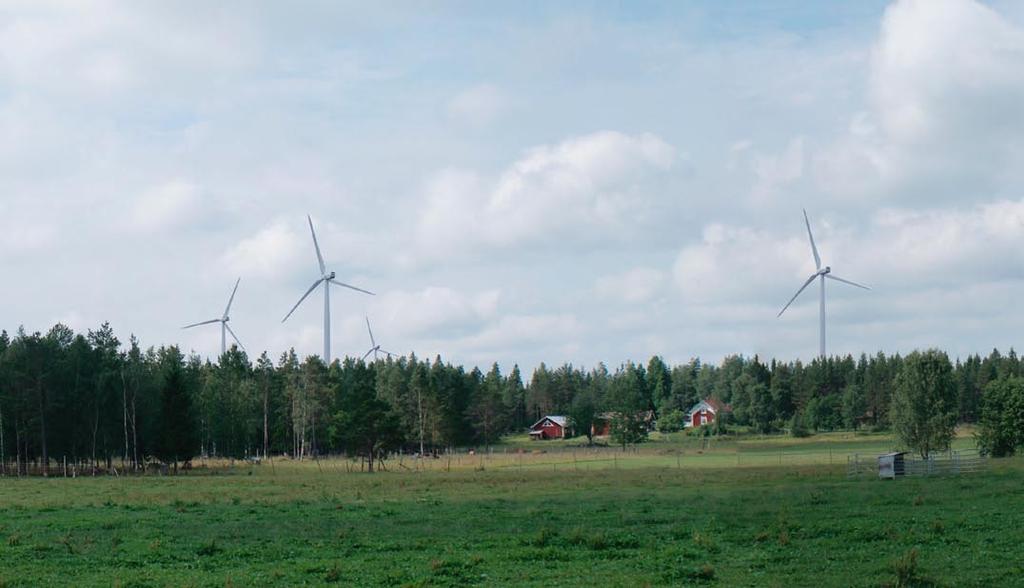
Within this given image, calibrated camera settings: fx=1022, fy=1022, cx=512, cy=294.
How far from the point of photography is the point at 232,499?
186 feet

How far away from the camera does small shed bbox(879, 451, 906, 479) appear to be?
6450cm

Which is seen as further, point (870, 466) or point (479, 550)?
point (870, 466)

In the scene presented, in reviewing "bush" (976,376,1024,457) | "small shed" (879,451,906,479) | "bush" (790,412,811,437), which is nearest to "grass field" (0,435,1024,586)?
"small shed" (879,451,906,479)

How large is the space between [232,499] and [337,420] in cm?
5878

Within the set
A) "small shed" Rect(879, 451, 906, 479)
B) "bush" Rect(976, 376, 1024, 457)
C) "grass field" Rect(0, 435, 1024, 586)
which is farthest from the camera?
"bush" Rect(976, 376, 1024, 457)

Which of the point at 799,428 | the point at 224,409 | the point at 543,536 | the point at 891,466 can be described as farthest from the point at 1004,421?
the point at 224,409

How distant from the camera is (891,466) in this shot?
213ft

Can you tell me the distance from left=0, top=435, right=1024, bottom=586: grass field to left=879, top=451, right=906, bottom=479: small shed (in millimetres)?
3324

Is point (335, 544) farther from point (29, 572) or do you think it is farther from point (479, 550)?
point (29, 572)

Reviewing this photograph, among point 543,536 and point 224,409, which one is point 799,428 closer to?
point 224,409

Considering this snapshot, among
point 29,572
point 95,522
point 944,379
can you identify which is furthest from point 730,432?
point 29,572

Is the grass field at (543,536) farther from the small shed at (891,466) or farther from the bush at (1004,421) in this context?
the bush at (1004,421)

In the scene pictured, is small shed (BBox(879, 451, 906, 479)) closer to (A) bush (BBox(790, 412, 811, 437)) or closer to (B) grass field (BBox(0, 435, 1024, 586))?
(B) grass field (BBox(0, 435, 1024, 586))

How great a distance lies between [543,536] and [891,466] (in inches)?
1583
